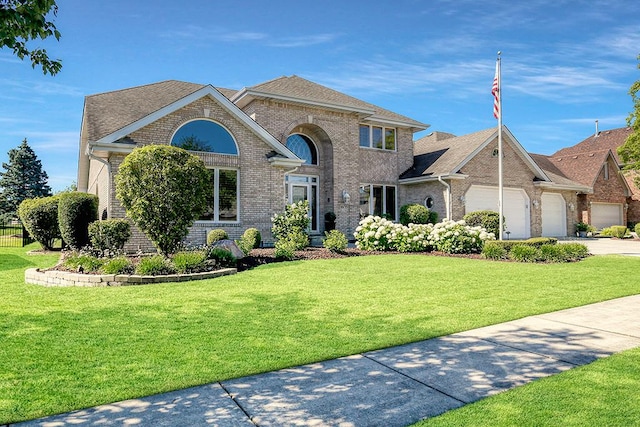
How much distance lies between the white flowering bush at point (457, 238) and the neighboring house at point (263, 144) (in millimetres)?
5732

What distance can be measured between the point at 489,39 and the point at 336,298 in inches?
523

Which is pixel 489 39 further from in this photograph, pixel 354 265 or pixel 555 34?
pixel 354 265

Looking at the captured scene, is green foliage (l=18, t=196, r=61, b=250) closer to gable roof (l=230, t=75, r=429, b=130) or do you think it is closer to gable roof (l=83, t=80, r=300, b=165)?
gable roof (l=83, t=80, r=300, b=165)

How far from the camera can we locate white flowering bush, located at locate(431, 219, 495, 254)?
1412cm

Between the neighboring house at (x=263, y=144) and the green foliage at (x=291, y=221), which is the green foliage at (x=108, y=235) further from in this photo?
the green foliage at (x=291, y=221)

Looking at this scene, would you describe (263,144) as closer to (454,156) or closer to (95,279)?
(95,279)

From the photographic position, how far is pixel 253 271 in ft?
32.4

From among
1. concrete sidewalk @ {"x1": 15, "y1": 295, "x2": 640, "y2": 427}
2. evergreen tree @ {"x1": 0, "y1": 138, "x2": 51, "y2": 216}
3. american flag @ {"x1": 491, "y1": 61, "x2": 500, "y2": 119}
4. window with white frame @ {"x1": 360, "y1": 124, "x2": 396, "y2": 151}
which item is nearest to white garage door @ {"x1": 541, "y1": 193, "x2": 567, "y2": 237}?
window with white frame @ {"x1": 360, "y1": 124, "x2": 396, "y2": 151}

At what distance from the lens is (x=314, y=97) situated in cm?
1903

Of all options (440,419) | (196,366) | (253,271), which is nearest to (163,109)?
Answer: (253,271)

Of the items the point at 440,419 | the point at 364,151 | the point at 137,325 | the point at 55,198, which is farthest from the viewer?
the point at 364,151

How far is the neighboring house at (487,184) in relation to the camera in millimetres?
20625

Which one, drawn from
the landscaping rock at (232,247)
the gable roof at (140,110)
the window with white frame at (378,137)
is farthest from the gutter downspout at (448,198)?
the landscaping rock at (232,247)

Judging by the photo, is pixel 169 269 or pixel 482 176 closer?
pixel 169 269
